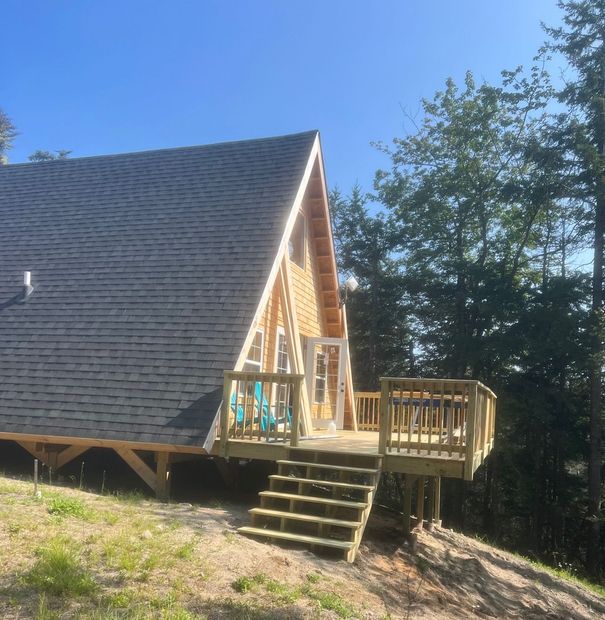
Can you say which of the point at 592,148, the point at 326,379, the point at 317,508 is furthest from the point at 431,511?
the point at 592,148

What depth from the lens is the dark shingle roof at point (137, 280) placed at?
8234 millimetres

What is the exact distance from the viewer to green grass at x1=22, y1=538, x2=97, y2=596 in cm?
403

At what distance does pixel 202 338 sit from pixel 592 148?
14.2m

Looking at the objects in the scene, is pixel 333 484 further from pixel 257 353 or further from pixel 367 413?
pixel 367 413

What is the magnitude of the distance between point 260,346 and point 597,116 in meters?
13.8

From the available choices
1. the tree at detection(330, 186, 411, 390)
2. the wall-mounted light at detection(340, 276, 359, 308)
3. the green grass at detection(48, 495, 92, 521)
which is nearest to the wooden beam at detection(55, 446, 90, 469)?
the green grass at detection(48, 495, 92, 521)

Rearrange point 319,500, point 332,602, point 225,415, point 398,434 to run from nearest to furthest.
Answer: point 332,602, point 319,500, point 398,434, point 225,415

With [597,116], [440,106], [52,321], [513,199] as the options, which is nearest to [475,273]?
[513,199]

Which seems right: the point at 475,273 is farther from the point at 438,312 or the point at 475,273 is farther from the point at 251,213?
the point at 251,213

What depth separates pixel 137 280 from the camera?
32.9 feet

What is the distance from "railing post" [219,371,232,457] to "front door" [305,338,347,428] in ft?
15.1

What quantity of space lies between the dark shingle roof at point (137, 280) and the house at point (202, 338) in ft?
0.09

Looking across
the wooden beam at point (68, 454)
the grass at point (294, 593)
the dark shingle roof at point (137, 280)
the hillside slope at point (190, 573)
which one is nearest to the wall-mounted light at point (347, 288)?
the dark shingle roof at point (137, 280)

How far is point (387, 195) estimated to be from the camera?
25.2m
